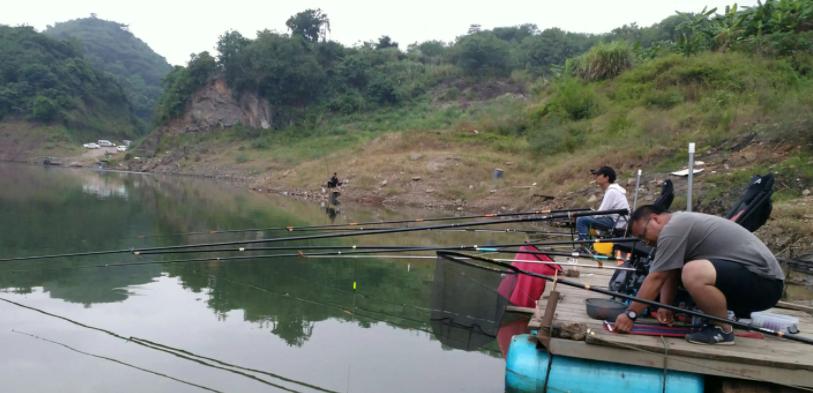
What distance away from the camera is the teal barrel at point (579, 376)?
5.02m

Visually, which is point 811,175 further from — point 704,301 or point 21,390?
point 21,390

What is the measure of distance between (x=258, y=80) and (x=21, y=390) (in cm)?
5105

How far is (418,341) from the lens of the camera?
731 centimetres

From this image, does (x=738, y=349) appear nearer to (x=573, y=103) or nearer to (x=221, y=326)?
(x=221, y=326)

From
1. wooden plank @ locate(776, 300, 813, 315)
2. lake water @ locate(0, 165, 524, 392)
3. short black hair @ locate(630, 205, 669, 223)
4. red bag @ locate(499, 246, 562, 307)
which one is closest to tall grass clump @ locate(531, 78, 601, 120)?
lake water @ locate(0, 165, 524, 392)

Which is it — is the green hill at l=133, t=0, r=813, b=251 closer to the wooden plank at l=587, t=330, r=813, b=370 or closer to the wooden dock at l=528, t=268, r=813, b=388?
the wooden plank at l=587, t=330, r=813, b=370

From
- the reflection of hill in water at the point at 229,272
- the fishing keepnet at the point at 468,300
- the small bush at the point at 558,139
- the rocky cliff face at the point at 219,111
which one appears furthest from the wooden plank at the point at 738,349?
the rocky cliff face at the point at 219,111

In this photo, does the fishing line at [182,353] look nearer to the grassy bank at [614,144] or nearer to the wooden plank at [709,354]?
the wooden plank at [709,354]

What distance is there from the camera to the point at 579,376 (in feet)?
17.0

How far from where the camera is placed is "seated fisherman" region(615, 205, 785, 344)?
4.84 m

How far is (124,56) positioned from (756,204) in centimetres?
14641

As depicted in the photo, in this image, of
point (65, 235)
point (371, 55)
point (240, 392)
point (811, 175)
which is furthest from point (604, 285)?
point (371, 55)

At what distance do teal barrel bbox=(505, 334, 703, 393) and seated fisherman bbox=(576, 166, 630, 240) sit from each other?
3.60 m

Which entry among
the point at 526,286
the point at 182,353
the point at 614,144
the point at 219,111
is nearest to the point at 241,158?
the point at 219,111
